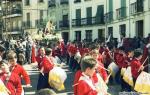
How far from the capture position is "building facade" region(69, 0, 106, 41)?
52869 mm

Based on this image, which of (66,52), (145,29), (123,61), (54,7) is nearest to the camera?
(123,61)

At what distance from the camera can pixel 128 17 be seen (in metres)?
39.2

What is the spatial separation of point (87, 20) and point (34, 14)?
66.3ft

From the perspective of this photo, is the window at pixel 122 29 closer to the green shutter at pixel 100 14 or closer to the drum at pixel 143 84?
the green shutter at pixel 100 14

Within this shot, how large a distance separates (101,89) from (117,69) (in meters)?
9.90

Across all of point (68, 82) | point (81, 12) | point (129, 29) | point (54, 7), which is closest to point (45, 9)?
point (54, 7)

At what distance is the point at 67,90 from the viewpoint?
16.2 metres

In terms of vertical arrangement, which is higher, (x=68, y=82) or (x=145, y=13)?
(x=145, y=13)

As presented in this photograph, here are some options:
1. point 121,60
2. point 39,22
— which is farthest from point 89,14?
point 121,60

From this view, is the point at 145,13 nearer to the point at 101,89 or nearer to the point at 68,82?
the point at 68,82

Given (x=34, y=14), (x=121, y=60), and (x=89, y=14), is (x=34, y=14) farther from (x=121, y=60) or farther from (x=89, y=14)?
(x=121, y=60)

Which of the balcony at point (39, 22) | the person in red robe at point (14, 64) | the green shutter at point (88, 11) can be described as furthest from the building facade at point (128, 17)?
the balcony at point (39, 22)

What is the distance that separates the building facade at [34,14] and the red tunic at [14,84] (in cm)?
6084

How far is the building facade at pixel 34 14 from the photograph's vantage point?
2822 inches
